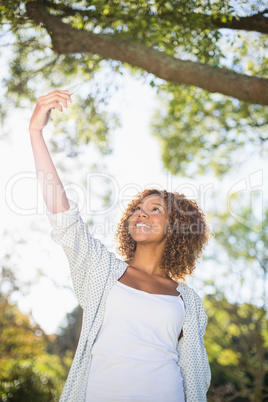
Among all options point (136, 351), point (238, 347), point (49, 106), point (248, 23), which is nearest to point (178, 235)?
point (136, 351)

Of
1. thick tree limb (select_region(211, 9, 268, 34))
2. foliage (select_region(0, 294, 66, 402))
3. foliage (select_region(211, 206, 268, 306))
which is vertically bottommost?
foliage (select_region(0, 294, 66, 402))

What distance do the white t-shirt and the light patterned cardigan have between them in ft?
0.21

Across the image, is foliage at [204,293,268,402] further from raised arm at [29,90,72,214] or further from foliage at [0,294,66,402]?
raised arm at [29,90,72,214]

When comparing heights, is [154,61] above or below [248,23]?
below

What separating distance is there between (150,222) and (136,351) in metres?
0.98

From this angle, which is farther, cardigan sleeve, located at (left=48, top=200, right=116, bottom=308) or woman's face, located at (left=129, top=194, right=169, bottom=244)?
woman's face, located at (left=129, top=194, right=169, bottom=244)

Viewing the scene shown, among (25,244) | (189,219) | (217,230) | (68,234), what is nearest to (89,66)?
(189,219)

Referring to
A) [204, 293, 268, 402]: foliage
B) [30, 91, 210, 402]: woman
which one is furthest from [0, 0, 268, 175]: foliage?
[204, 293, 268, 402]: foliage

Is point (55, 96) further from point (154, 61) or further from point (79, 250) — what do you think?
point (154, 61)

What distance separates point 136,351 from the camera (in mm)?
2346

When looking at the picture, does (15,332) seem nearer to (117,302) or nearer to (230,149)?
(230,149)

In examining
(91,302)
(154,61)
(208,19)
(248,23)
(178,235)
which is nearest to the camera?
(91,302)

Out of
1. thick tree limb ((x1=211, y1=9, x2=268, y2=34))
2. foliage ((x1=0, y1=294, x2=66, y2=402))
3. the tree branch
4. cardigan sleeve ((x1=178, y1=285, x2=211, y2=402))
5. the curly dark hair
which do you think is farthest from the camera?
foliage ((x1=0, y1=294, x2=66, y2=402))

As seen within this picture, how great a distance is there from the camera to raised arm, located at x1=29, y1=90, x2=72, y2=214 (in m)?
2.33
